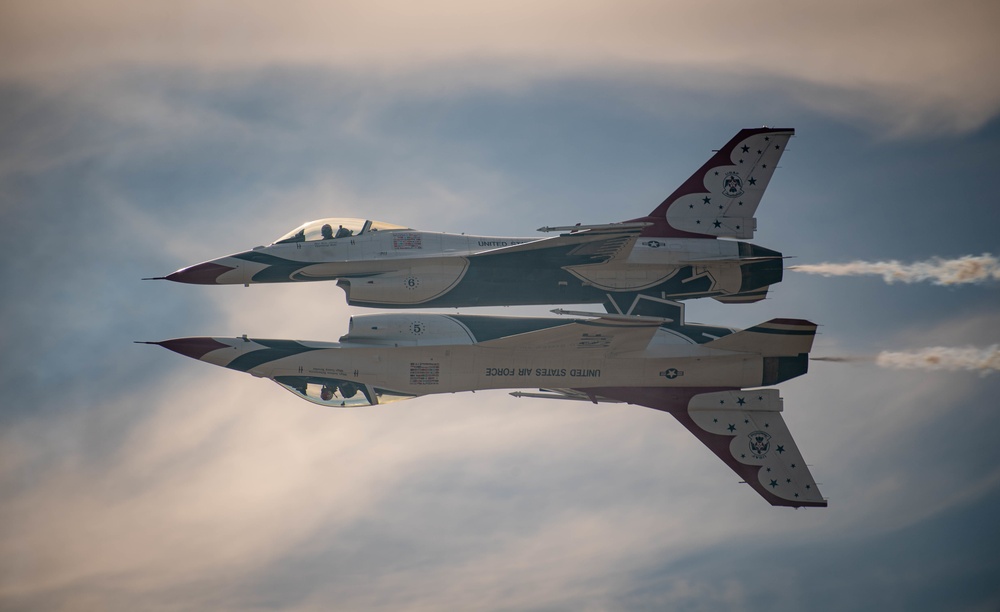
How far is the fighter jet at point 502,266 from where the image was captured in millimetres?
32594

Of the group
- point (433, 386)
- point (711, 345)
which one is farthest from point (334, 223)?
point (711, 345)

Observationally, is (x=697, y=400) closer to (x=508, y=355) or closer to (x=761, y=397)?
(x=761, y=397)

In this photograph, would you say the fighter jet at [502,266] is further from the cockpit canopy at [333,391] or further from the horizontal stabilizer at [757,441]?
the horizontal stabilizer at [757,441]

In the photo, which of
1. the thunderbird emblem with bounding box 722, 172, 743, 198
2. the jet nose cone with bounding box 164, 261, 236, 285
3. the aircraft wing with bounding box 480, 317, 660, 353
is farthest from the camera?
the thunderbird emblem with bounding box 722, 172, 743, 198

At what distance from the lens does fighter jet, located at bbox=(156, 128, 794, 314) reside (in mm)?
32594

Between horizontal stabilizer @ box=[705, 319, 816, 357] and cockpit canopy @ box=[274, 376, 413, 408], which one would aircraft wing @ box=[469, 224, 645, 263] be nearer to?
horizontal stabilizer @ box=[705, 319, 816, 357]

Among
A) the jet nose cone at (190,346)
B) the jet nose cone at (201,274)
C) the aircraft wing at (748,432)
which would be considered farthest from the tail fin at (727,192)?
the jet nose cone at (190,346)

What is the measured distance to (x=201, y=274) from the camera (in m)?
32.5

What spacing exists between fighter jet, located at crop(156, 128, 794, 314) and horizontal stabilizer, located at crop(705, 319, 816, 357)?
110cm

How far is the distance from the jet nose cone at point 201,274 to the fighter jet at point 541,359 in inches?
59.8

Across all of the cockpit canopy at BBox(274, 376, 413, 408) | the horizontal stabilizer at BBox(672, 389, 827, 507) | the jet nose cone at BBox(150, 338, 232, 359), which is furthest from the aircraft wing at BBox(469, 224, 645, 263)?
the jet nose cone at BBox(150, 338, 232, 359)

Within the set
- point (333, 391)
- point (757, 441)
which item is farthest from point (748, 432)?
point (333, 391)

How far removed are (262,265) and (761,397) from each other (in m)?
13.7

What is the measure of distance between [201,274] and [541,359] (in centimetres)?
902
